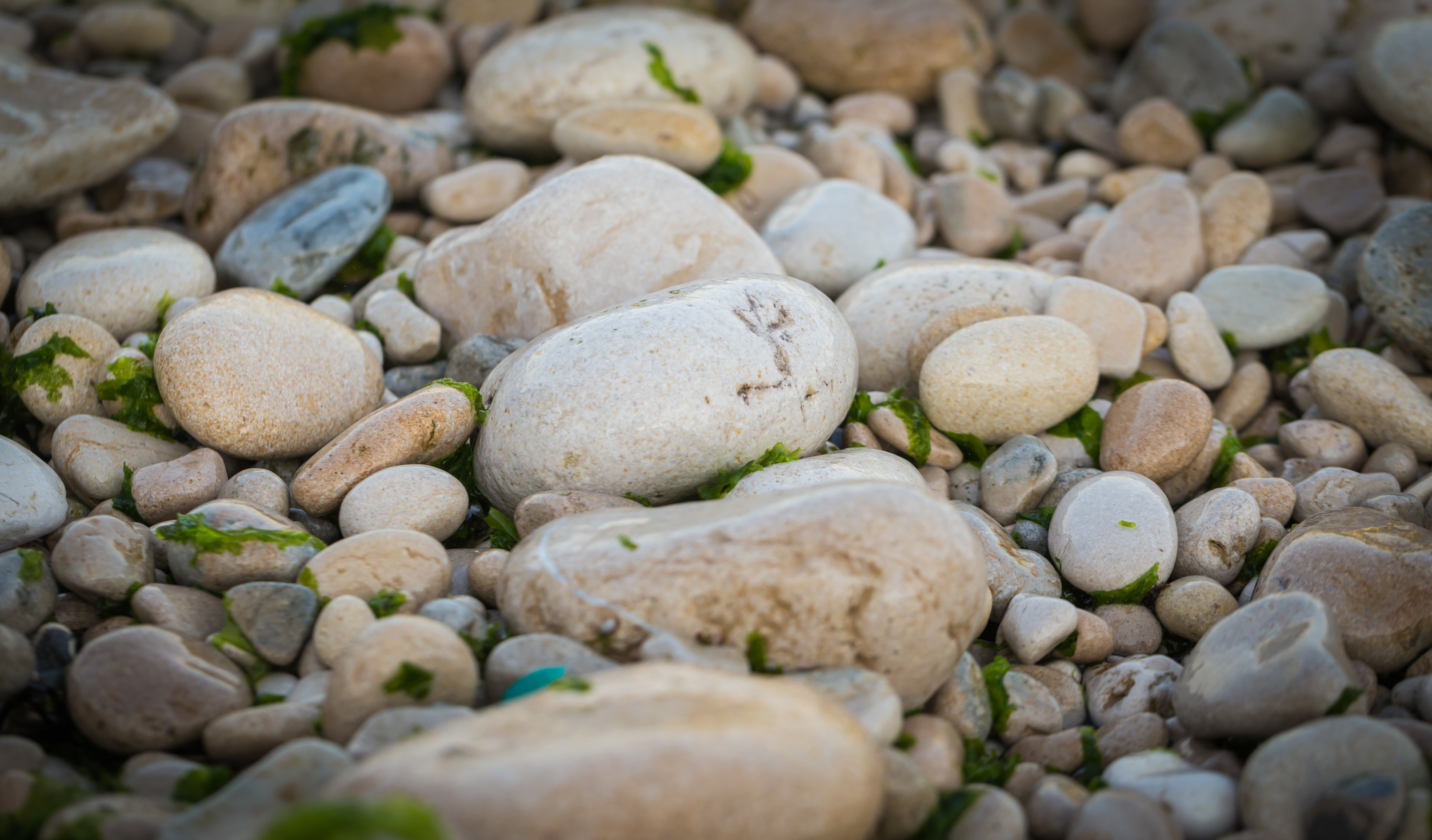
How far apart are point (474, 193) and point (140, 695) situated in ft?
12.6

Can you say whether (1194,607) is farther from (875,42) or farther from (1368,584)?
(875,42)

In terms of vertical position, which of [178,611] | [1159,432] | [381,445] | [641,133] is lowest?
[178,611]

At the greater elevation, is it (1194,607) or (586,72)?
(586,72)

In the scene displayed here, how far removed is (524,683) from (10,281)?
13.8ft

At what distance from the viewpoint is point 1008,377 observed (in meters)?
4.52

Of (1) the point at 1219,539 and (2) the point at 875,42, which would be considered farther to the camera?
(2) the point at 875,42

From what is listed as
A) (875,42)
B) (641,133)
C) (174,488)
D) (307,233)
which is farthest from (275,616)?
(875,42)

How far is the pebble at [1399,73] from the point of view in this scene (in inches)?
250

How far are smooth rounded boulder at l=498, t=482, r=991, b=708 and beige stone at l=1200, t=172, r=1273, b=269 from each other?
387 centimetres

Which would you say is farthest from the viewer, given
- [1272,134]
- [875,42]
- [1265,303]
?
[875,42]

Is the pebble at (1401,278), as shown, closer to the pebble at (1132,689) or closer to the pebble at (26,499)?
the pebble at (1132,689)

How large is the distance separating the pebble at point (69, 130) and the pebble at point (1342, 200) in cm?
739

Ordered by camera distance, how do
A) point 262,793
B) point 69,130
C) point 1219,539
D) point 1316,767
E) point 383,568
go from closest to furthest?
point 262,793 < point 1316,767 < point 383,568 < point 1219,539 < point 69,130

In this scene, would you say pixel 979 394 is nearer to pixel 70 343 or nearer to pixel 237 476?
pixel 237 476
